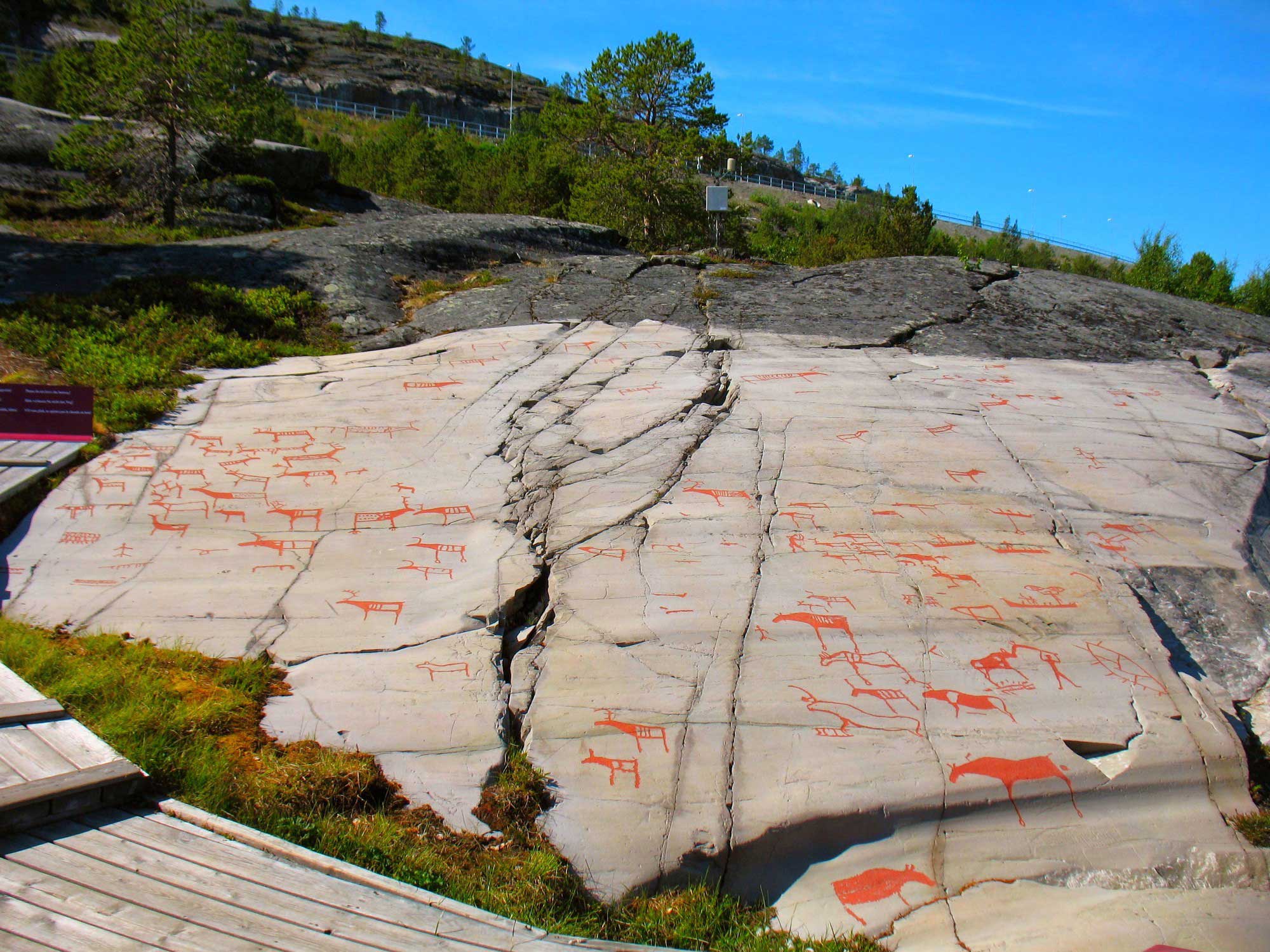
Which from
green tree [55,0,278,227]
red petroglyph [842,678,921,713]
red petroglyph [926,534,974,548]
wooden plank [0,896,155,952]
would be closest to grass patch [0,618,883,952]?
wooden plank [0,896,155,952]

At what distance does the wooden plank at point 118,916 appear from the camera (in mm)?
2885

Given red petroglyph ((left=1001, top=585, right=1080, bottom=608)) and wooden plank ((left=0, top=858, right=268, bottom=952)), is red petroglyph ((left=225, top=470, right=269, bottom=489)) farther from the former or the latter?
red petroglyph ((left=1001, top=585, right=1080, bottom=608))

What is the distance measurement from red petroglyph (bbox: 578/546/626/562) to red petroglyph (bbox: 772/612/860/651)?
1.16 meters

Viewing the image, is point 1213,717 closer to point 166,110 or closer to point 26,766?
point 26,766

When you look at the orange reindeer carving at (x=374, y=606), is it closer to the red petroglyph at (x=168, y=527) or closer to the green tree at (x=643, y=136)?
the red petroglyph at (x=168, y=527)

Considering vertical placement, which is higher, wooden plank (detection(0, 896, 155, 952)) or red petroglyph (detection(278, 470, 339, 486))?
red petroglyph (detection(278, 470, 339, 486))

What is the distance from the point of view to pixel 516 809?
160 inches

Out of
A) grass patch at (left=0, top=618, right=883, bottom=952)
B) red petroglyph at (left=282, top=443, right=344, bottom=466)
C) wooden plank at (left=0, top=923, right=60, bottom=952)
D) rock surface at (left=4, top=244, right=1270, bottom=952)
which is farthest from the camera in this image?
red petroglyph at (left=282, top=443, right=344, bottom=466)

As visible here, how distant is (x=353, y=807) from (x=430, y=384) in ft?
17.9

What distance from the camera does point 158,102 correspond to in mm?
14609

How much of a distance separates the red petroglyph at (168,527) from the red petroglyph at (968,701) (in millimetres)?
5124

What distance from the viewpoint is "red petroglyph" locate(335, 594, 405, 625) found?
5480mm

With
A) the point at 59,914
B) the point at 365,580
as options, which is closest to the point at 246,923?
the point at 59,914

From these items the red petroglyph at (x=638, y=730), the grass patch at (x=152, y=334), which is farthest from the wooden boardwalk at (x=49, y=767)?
the grass patch at (x=152, y=334)
